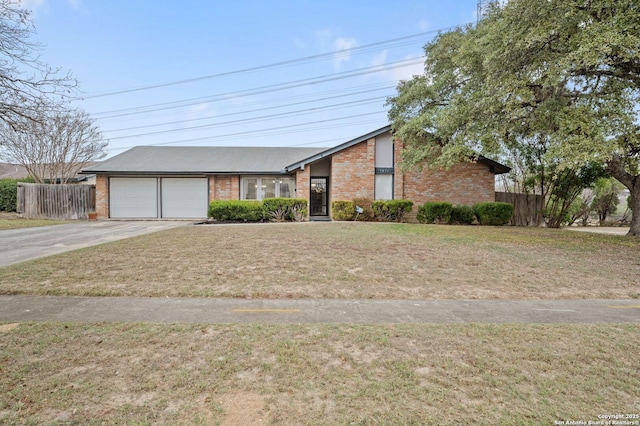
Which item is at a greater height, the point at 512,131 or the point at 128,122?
the point at 128,122

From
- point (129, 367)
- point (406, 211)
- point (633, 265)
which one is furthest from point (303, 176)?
point (129, 367)

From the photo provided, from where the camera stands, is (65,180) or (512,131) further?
(65,180)

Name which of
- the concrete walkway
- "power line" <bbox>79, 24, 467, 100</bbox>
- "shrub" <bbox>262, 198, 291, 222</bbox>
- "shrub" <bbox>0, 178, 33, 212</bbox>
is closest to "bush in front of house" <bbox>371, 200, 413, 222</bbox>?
"shrub" <bbox>262, 198, 291, 222</bbox>

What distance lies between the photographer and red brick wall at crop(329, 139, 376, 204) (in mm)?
17312

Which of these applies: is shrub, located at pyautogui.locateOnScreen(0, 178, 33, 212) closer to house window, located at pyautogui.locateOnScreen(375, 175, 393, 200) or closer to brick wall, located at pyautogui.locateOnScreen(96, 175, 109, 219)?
brick wall, located at pyautogui.locateOnScreen(96, 175, 109, 219)

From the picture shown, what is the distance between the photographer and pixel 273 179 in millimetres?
19859

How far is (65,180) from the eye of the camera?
24.2 m

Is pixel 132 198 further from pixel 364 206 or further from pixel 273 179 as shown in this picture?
pixel 364 206

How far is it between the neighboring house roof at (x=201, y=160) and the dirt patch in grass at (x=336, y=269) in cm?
1013

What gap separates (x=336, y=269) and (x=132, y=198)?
698 inches

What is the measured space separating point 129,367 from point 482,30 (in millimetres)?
13526

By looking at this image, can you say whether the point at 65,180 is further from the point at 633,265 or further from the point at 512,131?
the point at 633,265

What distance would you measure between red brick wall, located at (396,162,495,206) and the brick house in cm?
5

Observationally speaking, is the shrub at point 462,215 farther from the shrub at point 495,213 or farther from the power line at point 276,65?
the power line at point 276,65
